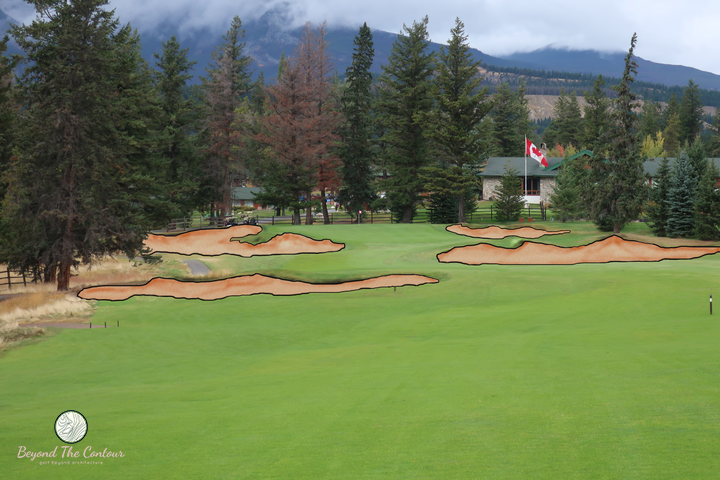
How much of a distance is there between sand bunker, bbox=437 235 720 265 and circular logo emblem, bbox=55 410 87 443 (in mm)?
23235

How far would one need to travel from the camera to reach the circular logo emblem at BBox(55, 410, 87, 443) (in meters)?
6.30

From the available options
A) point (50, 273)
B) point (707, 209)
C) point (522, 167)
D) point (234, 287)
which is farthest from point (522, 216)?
point (50, 273)

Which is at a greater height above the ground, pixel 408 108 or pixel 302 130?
pixel 408 108

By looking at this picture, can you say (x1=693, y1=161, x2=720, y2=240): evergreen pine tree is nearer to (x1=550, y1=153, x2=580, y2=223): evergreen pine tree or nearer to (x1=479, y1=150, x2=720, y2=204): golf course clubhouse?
(x1=550, y1=153, x2=580, y2=223): evergreen pine tree

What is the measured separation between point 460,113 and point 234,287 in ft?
116

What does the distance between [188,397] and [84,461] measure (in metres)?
2.65

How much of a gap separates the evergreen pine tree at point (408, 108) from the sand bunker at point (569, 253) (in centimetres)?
2402

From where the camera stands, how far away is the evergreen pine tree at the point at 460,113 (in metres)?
49.2

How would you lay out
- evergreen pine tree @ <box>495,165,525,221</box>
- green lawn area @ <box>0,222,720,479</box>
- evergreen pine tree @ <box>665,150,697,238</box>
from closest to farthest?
green lawn area @ <box>0,222,720,479</box>
evergreen pine tree @ <box>665,150,697,238</box>
evergreen pine tree @ <box>495,165,525,221</box>

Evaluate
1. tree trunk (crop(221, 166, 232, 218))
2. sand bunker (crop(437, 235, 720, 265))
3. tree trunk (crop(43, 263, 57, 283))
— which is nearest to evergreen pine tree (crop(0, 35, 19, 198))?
tree trunk (crop(43, 263, 57, 283))

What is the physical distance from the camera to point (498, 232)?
133ft

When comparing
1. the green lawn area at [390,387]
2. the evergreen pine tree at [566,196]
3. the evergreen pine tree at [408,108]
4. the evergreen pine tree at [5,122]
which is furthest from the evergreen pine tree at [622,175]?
the evergreen pine tree at [5,122]

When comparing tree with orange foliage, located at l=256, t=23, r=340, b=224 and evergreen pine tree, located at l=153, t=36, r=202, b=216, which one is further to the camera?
tree with orange foliage, located at l=256, t=23, r=340, b=224

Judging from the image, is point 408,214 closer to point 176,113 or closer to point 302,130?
Result: point 302,130
